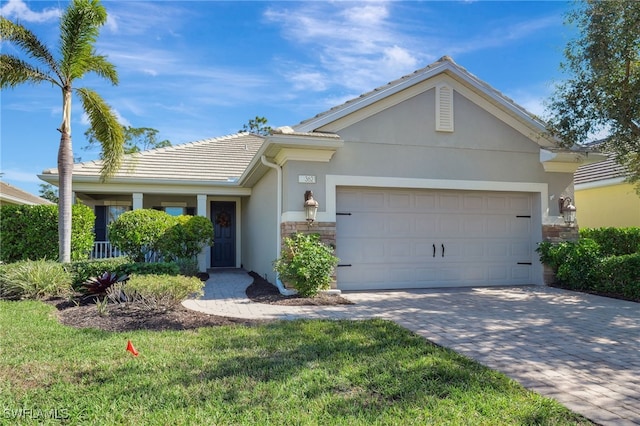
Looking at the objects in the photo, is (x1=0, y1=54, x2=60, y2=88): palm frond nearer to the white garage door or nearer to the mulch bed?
the mulch bed

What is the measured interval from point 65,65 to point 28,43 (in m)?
0.95

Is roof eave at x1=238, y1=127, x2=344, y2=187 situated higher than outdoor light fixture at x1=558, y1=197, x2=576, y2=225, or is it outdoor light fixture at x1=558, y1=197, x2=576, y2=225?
roof eave at x1=238, y1=127, x2=344, y2=187

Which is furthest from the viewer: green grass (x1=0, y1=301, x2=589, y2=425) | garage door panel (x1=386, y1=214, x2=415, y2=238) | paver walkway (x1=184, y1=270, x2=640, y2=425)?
garage door panel (x1=386, y1=214, x2=415, y2=238)

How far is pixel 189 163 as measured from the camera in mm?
15008

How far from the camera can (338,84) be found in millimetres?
12562

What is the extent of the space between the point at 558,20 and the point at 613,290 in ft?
19.8

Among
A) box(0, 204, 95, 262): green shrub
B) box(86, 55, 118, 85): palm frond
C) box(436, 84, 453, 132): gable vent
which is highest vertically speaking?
box(86, 55, 118, 85): palm frond

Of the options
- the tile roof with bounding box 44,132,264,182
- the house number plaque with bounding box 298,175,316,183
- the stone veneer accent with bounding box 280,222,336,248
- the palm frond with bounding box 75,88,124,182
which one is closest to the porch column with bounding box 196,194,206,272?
the tile roof with bounding box 44,132,264,182

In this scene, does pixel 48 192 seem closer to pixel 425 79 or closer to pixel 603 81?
pixel 425 79

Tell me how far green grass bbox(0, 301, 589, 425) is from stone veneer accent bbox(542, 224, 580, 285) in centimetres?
672

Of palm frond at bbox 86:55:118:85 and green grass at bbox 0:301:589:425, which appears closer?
green grass at bbox 0:301:589:425

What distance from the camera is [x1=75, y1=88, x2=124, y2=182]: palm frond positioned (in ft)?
33.9

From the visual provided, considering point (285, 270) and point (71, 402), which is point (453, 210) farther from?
point (71, 402)

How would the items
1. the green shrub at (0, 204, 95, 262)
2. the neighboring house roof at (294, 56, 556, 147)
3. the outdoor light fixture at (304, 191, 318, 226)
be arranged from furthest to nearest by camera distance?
1. the green shrub at (0, 204, 95, 262)
2. the neighboring house roof at (294, 56, 556, 147)
3. the outdoor light fixture at (304, 191, 318, 226)
